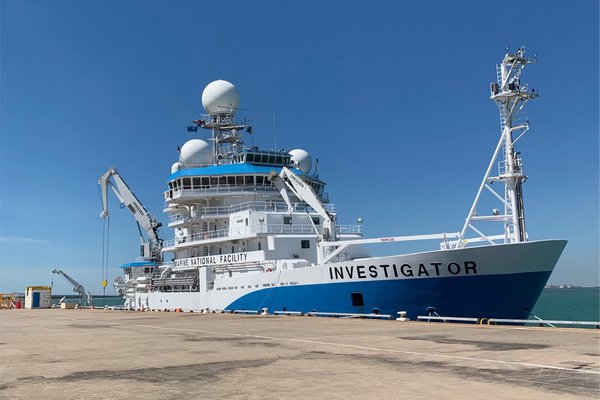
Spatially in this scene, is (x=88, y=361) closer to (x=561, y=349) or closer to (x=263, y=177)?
(x=561, y=349)

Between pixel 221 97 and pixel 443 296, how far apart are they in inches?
1092

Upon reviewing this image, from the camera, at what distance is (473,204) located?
22.6m

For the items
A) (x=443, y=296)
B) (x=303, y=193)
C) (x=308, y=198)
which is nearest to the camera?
(x=443, y=296)

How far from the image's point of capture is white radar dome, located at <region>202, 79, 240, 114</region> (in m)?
43.0

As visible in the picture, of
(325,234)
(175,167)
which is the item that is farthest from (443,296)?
(175,167)

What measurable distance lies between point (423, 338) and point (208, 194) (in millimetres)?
24008

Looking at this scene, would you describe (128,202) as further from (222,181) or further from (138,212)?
(222,181)

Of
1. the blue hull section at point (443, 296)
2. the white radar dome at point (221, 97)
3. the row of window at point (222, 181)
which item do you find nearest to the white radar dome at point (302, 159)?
the white radar dome at point (221, 97)

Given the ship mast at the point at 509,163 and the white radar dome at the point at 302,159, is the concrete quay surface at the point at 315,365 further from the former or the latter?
the white radar dome at the point at 302,159

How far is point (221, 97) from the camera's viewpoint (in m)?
42.9

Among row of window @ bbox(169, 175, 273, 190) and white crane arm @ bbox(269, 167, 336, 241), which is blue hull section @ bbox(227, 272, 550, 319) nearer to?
white crane arm @ bbox(269, 167, 336, 241)

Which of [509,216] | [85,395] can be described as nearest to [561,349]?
[85,395]

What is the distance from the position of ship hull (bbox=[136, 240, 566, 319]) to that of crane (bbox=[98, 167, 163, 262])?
21.9 metres

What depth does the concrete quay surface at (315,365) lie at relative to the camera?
7.57 metres
